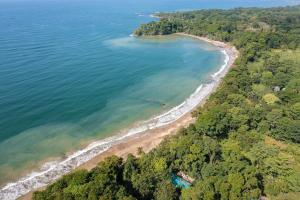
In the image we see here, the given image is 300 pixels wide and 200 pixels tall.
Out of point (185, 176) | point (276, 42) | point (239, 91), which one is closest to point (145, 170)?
point (185, 176)

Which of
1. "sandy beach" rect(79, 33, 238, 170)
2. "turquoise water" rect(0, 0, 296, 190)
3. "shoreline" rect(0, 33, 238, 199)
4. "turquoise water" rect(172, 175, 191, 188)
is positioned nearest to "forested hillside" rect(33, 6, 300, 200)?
"turquoise water" rect(172, 175, 191, 188)

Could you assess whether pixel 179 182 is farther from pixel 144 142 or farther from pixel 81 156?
pixel 81 156

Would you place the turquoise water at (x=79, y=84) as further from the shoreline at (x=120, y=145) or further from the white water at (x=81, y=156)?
the shoreline at (x=120, y=145)

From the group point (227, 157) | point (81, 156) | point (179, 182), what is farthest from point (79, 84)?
point (227, 157)

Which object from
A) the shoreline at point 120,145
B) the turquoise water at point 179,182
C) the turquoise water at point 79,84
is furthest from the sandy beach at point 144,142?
the turquoise water at point 179,182

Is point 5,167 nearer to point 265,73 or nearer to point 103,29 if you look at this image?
point 265,73

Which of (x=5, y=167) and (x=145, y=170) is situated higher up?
(x=145, y=170)
